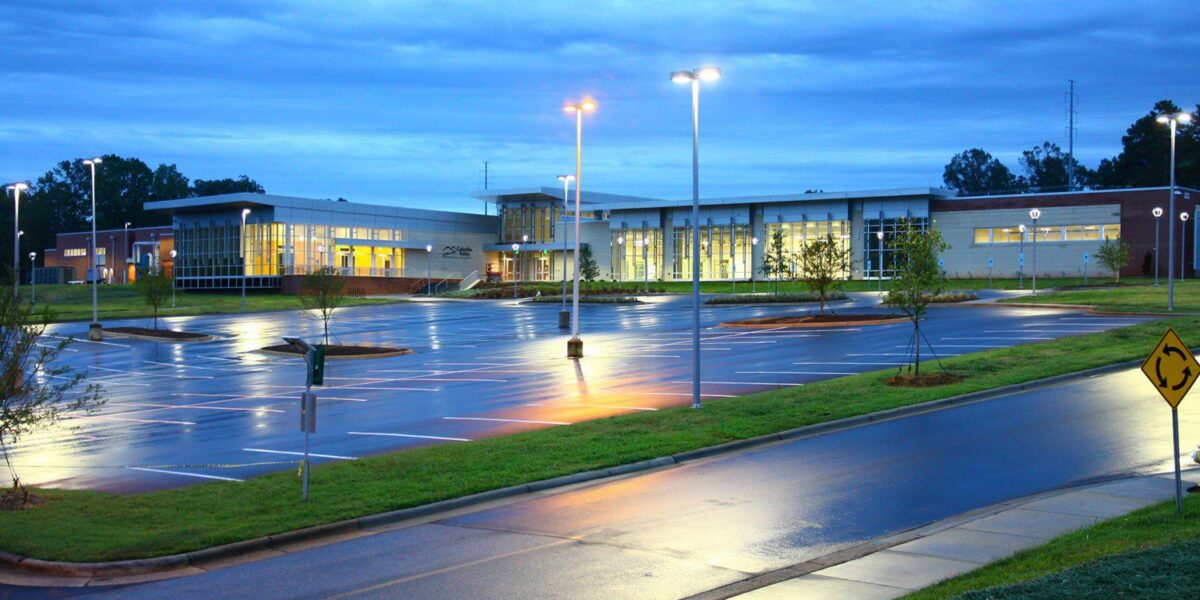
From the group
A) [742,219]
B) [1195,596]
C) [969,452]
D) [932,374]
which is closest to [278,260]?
[742,219]

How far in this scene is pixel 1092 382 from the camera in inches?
878

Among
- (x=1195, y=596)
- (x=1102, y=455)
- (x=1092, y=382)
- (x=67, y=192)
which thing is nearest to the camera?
(x=1195, y=596)

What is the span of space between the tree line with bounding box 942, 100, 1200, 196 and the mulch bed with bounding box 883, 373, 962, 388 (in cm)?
8284

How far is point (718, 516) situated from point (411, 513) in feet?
12.4

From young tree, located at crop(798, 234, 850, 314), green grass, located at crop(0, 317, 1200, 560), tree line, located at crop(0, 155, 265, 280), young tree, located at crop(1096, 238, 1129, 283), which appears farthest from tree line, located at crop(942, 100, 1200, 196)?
tree line, located at crop(0, 155, 265, 280)

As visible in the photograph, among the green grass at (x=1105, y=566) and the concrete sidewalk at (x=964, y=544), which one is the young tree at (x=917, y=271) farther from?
the green grass at (x=1105, y=566)

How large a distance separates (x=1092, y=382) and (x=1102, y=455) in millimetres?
8286

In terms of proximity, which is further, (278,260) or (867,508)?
(278,260)

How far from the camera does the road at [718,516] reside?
9.85 meters

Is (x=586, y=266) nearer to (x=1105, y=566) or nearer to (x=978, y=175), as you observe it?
(x=1105, y=566)

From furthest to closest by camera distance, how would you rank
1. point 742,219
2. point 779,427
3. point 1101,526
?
point 742,219
point 779,427
point 1101,526

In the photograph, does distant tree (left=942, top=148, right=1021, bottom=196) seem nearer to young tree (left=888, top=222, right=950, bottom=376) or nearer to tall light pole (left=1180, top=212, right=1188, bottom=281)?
tall light pole (left=1180, top=212, right=1188, bottom=281)

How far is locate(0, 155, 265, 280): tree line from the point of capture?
146125 mm

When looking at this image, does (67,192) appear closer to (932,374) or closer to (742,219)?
(742,219)
